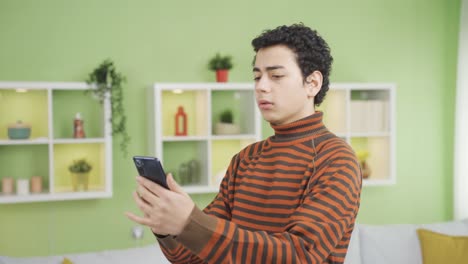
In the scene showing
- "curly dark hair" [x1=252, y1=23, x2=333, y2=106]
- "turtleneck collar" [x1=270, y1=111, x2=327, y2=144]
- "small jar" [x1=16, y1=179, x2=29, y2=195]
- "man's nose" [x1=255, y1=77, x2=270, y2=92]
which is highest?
"curly dark hair" [x1=252, y1=23, x2=333, y2=106]

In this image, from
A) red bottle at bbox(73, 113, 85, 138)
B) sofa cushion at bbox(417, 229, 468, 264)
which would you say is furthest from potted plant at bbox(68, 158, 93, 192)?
sofa cushion at bbox(417, 229, 468, 264)

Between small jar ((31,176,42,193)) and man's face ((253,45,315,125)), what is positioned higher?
man's face ((253,45,315,125))

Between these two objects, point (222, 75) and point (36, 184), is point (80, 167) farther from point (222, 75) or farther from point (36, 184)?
point (222, 75)

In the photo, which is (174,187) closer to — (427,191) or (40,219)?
(40,219)

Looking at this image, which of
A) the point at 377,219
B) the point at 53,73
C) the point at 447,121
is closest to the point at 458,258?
the point at 377,219

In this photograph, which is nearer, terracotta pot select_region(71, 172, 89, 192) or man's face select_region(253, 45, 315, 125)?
man's face select_region(253, 45, 315, 125)

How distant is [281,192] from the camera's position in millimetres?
1347

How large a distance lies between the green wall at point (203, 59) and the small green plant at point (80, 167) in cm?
31

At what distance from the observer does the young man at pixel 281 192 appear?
1.10 metres

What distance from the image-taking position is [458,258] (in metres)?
3.50

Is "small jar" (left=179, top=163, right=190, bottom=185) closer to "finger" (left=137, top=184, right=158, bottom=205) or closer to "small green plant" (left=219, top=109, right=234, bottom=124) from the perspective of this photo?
"small green plant" (left=219, top=109, right=234, bottom=124)

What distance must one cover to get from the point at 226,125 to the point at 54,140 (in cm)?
106

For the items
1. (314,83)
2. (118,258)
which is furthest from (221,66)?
(314,83)

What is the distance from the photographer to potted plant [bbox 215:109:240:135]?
13.3 feet
